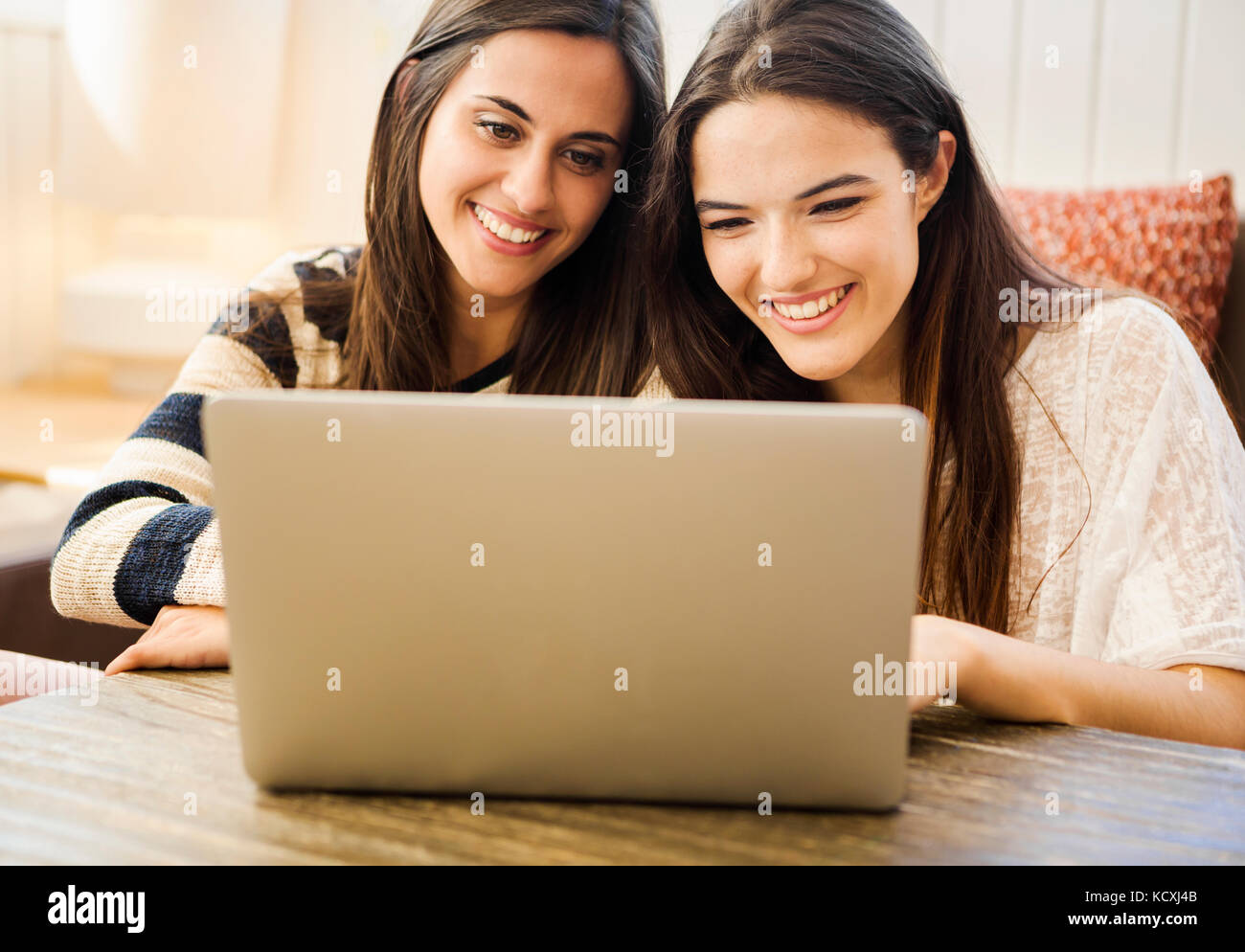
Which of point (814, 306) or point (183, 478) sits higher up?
point (814, 306)

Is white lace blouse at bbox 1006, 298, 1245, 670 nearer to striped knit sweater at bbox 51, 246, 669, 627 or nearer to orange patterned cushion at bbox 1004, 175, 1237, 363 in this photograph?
striped knit sweater at bbox 51, 246, 669, 627

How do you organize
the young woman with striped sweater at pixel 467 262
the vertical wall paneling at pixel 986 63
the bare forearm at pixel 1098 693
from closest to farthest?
1. the bare forearm at pixel 1098 693
2. the young woman with striped sweater at pixel 467 262
3. the vertical wall paneling at pixel 986 63

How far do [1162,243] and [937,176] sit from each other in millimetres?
752

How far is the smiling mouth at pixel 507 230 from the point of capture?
1304mm

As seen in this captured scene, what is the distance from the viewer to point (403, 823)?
1.92ft

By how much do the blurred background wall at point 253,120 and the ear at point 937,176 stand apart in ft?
3.47

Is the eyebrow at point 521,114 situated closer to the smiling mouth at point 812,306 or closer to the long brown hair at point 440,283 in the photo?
the long brown hair at point 440,283

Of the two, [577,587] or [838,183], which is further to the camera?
[838,183]

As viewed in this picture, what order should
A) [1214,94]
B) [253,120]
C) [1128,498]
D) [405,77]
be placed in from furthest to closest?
1. [253,120]
2. [1214,94]
3. [405,77]
4. [1128,498]

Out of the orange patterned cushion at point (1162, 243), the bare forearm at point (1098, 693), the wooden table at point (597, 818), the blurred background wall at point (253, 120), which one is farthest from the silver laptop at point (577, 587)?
the blurred background wall at point (253, 120)

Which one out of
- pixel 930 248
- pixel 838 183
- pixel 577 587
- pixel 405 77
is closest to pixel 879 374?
pixel 930 248

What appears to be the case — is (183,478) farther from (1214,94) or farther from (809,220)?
(1214,94)

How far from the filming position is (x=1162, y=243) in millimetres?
1736
